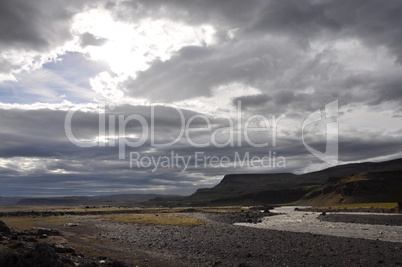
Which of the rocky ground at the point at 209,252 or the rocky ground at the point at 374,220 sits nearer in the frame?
the rocky ground at the point at 209,252

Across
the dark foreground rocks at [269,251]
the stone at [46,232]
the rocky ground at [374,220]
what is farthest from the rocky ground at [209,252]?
the rocky ground at [374,220]

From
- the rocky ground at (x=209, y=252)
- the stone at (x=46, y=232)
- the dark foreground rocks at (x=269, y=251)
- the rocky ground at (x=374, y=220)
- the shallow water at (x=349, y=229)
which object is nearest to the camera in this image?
the rocky ground at (x=209, y=252)

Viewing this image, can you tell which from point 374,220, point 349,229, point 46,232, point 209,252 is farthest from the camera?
point 374,220

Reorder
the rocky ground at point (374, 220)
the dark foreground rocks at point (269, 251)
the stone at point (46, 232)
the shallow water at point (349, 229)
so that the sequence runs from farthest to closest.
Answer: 1. the rocky ground at point (374, 220)
2. the shallow water at point (349, 229)
3. the stone at point (46, 232)
4. the dark foreground rocks at point (269, 251)

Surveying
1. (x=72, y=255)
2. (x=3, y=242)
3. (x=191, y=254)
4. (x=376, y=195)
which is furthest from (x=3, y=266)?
(x=376, y=195)

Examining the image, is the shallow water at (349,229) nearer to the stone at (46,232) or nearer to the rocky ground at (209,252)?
the rocky ground at (209,252)

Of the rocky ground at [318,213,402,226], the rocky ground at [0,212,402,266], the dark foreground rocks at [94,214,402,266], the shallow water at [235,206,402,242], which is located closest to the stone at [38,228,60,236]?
the rocky ground at [0,212,402,266]

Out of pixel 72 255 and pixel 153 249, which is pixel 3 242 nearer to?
pixel 72 255

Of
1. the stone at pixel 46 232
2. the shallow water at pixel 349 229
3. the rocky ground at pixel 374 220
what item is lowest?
the rocky ground at pixel 374 220

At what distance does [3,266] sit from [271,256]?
2099 cm

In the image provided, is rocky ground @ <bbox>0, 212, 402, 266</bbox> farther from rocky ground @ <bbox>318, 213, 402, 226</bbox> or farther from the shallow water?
rocky ground @ <bbox>318, 213, 402, 226</bbox>

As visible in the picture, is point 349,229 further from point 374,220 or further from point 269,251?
point 269,251

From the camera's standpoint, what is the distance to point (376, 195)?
199250 millimetres

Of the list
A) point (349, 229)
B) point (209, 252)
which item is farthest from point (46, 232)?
point (349, 229)
